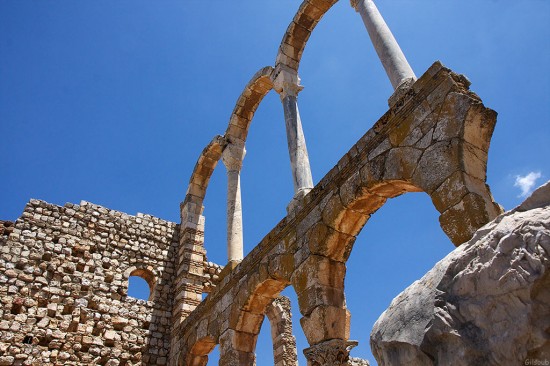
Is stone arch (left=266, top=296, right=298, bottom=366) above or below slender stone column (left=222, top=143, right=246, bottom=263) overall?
below

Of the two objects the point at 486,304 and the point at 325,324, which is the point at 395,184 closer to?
the point at 325,324

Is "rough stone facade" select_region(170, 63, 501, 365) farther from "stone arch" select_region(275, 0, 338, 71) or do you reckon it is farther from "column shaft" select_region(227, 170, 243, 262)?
"stone arch" select_region(275, 0, 338, 71)

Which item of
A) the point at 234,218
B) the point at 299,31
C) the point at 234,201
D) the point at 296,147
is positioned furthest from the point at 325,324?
the point at 299,31

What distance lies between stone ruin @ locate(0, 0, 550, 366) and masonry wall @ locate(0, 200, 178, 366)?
0.09ft

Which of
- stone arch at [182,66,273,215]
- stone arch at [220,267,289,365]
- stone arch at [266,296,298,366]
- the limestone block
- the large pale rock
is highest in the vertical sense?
stone arch at [182,66,273,215]

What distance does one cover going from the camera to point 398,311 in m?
1.85

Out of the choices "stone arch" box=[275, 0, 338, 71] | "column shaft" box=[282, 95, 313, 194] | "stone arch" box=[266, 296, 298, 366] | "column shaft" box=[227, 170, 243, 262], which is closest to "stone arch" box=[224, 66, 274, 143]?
"column shaft" box=[227, 170, 243, 262]

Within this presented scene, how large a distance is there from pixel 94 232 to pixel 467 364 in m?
10.6

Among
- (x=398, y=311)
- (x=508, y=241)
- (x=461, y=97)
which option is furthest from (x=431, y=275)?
(x=461, y=97)

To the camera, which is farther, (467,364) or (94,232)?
(94,232)

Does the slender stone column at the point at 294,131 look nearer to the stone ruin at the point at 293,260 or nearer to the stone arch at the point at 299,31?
the stone ruin at the point at 293,260

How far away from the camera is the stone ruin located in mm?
1637

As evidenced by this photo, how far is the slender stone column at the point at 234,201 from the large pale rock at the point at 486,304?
7545 millimetres

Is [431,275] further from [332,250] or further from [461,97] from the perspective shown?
[332,250]
